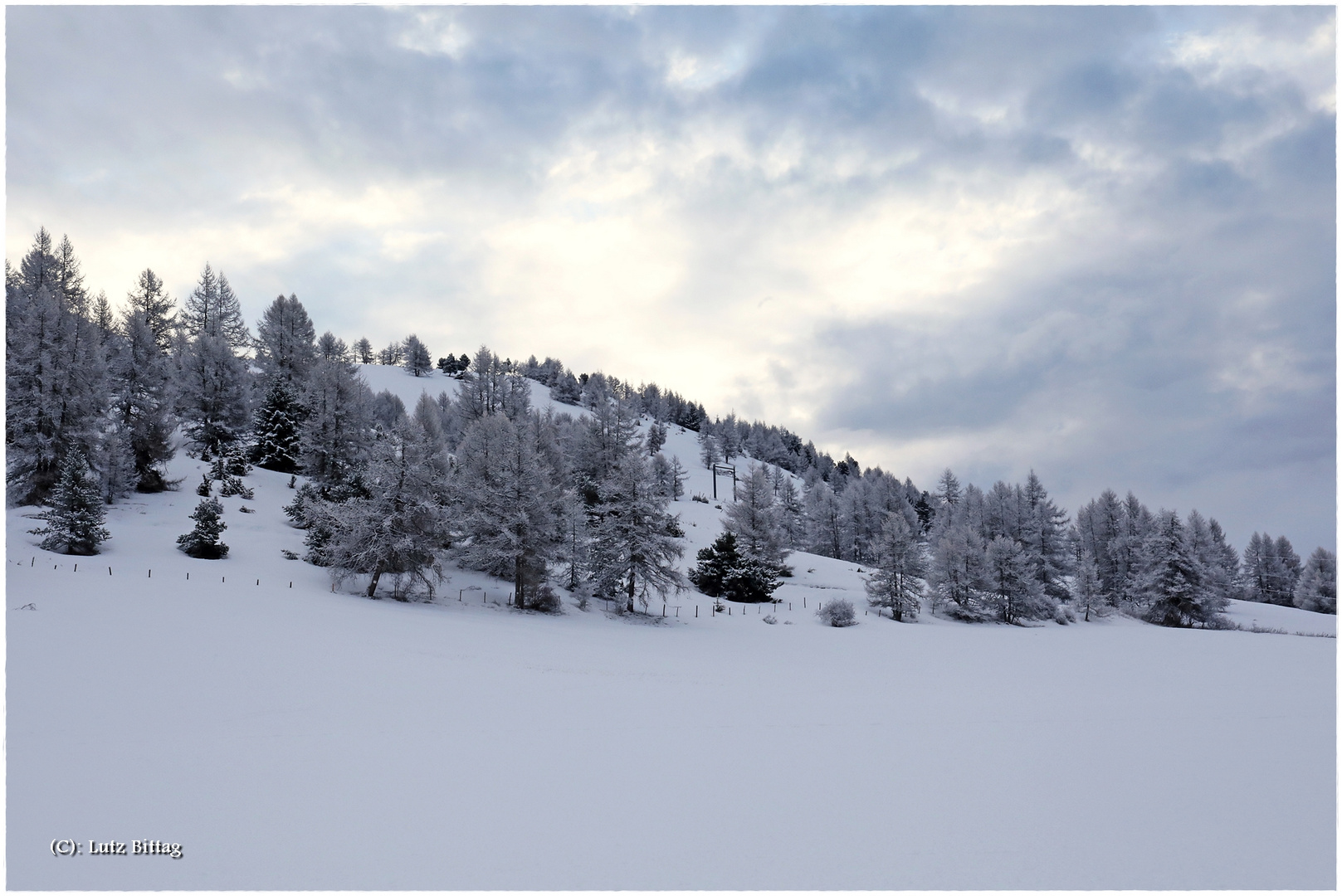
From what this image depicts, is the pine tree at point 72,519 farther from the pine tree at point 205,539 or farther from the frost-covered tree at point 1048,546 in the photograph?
the frost-covered tree at point 1048,546

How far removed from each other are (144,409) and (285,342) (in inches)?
680

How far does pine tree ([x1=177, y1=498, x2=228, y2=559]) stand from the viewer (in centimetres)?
3048

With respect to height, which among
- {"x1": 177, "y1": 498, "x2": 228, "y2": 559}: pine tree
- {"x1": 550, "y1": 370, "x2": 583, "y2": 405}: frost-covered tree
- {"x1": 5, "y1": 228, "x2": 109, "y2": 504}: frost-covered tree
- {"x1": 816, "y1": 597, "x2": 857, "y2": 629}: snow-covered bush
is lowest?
{"x1": 816, "y1": 597, "x2": 857, "y2": 629}: snow-covered bush

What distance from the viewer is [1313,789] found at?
36.1 ft

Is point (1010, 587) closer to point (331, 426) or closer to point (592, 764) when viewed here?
point (592, 764)

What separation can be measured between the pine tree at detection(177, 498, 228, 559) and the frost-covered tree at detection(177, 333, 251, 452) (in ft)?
74.8

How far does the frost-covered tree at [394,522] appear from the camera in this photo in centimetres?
2952

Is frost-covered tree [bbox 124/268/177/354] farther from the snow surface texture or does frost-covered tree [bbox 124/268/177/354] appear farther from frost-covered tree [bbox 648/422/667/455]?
frost-covered tree [bbox 648/422/667/455]

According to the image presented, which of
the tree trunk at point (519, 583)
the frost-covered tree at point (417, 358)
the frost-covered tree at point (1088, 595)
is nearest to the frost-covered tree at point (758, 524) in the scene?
the tree trunk at point (519, 583)

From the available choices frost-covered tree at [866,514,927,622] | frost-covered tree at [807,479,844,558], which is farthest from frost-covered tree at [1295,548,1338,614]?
frost-covered tree at [866,514,927,622]

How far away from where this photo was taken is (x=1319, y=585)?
213 feet

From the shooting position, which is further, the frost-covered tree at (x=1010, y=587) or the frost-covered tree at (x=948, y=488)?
the frost-covered tree at (x=948, y=488)

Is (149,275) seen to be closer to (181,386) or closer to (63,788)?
(181,386)

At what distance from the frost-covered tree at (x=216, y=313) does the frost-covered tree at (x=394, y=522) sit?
1753 inches
